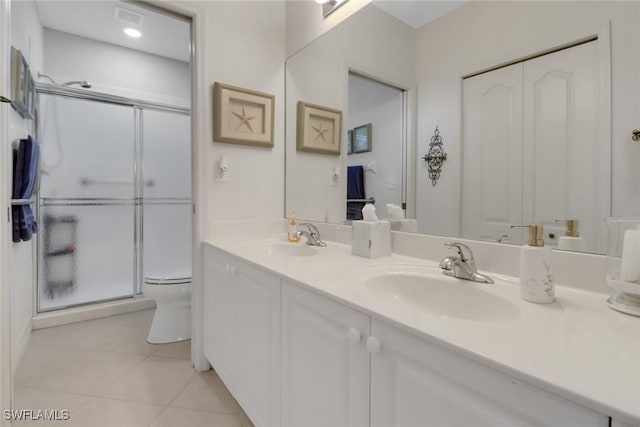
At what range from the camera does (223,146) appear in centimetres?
176

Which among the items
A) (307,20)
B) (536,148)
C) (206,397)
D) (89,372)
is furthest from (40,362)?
(536,148)

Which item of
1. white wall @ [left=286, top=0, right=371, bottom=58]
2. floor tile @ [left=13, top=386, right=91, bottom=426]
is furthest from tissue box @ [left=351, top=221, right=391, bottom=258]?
floor tile @ [left=13, top=386, right=91, bottom=426]

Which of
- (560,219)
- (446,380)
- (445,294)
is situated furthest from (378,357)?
(560,219)

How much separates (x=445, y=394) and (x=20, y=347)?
243cm

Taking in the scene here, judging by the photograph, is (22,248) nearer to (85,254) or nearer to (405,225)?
(85,254)

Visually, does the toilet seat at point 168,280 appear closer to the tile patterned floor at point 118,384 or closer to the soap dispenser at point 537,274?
the tile patterned floor at point 118,384

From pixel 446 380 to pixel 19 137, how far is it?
2.35 meters

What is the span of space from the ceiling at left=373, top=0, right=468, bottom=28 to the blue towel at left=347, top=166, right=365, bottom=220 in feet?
2.13

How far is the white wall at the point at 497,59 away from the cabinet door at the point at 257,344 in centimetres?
65

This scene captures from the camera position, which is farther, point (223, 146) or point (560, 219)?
point (223, 146)

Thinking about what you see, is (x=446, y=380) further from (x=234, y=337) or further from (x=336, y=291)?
(x=234, y=337)

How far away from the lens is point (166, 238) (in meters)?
2.93

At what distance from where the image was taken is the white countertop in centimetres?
38

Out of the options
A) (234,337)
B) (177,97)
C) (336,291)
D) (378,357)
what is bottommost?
(234,337)
